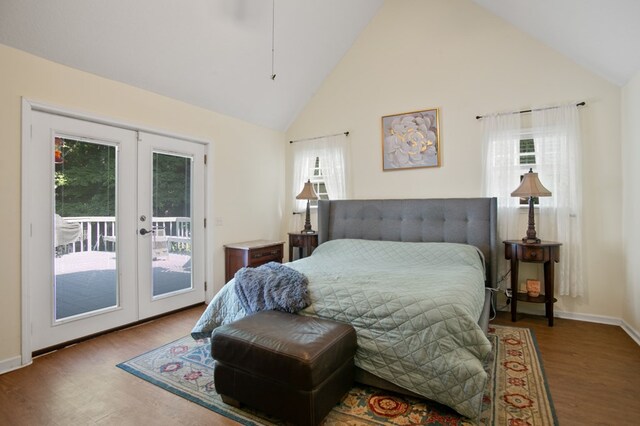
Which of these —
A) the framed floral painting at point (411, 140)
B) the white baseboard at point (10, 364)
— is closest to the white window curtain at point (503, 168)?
the framed floral painting at point (411, 140)

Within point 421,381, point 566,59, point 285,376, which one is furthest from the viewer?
point 566,59

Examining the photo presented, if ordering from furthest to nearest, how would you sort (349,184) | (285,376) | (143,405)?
(349,184) < (143,405) < (285,376)

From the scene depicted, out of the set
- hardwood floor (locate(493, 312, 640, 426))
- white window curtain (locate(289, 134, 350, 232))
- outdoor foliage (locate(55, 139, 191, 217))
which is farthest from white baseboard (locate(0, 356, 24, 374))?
hardwood floor (locate(493, 312, 640, 426))

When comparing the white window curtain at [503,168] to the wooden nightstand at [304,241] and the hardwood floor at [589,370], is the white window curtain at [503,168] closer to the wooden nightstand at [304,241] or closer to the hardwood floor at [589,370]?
the hardwood floor at [589,370]

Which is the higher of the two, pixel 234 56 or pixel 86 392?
pixel 234 56

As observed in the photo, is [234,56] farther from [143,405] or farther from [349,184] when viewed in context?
[143,405]

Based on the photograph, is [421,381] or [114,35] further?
[114,35]

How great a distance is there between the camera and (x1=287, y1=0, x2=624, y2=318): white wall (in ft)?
10.4

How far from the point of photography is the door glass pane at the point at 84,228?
2.77 m

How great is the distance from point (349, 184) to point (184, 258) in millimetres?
2305

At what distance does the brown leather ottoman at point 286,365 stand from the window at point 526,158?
8.82 ft

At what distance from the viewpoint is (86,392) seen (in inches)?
82.3

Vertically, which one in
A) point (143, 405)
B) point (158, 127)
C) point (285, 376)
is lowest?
point (143, 405)

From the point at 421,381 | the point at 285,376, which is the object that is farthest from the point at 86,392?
the point at 421,381
